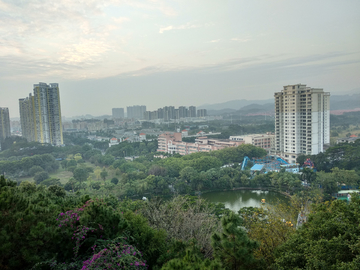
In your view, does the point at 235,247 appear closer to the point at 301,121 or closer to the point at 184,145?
the point at 301,121

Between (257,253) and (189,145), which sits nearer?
(257,253)

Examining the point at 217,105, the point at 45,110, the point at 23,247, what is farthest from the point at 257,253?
the point at 217,105

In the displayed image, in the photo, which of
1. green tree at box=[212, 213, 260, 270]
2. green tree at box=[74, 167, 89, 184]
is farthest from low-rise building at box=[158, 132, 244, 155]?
green tree at box=[212, 213, 260, 270]

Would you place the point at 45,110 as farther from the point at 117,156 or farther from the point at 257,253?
the point at 257,253

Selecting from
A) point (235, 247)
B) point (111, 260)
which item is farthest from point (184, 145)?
point (111, 260)

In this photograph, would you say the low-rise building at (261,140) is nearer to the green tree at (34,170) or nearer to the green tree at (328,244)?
the green tree at (34,170)

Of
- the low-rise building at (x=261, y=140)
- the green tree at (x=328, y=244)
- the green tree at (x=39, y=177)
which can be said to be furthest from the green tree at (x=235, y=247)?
the low-rise building at (x=261, y=140)
